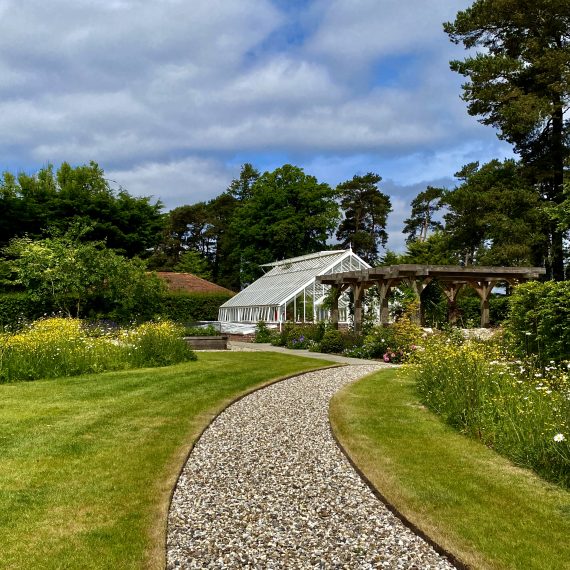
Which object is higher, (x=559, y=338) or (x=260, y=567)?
(x=559, y=338)

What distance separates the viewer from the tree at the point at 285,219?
1575 inches

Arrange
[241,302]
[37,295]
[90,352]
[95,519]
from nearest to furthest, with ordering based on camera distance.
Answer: [95,519]
[90,352]
[37,295]
[241,302]

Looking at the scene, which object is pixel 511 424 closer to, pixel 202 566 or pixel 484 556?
pixel 484 556

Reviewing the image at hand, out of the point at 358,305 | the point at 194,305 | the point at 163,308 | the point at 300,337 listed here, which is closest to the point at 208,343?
the point at 300,337

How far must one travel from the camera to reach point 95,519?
12.2ft

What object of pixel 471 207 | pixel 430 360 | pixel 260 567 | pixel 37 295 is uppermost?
pixel 471 207

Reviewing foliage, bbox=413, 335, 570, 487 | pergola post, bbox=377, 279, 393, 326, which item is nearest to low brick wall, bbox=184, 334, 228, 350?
pergola post, bbox=377, 279, 393, 326

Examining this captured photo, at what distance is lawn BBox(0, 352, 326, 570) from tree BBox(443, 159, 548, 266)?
14.9 meters

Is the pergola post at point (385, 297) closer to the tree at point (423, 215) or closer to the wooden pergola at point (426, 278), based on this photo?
Answer: the wooden pergola at point (426, 278)

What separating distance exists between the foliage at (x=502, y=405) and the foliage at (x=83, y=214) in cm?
2293

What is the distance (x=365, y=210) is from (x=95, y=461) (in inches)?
1849

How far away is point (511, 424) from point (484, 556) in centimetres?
246

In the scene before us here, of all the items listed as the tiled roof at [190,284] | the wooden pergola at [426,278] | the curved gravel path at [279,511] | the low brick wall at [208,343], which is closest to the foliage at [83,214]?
Answer: the tiled roof at [190,284]

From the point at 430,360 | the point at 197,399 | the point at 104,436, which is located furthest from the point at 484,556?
the point at 197,399
